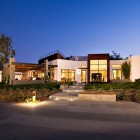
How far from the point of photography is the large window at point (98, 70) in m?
37.1

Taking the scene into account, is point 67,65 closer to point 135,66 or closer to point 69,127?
point 135,66

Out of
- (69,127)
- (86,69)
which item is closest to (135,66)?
(86,69)

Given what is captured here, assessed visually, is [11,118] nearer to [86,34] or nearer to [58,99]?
[58,99]

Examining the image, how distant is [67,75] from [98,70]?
18.1ft

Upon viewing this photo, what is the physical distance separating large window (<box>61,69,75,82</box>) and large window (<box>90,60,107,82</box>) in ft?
11.1

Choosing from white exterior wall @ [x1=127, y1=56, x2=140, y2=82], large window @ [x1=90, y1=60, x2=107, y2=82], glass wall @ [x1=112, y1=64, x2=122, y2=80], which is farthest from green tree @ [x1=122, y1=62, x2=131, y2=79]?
large window @ [x1=90, y1=60, x2=107, y2=82]

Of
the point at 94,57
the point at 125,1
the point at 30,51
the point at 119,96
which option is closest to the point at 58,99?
the point at 119,96

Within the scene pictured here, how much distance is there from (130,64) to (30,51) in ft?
254

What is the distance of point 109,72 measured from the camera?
36250 millimetres

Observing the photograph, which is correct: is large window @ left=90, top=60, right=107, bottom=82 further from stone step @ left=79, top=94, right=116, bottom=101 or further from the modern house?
stone step @ left=79, top=94, right=116, bottom=101

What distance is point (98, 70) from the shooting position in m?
37.5

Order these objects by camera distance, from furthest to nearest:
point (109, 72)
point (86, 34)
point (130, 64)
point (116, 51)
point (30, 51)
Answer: point (30, 51), point (116, 51), point (86, 34), point (109, 72), point (130, 64)

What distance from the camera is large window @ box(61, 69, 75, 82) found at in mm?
36812

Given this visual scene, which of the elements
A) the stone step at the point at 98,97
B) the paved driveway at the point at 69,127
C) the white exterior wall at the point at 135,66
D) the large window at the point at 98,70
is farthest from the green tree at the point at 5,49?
the paved driveway at the point at 69,127
